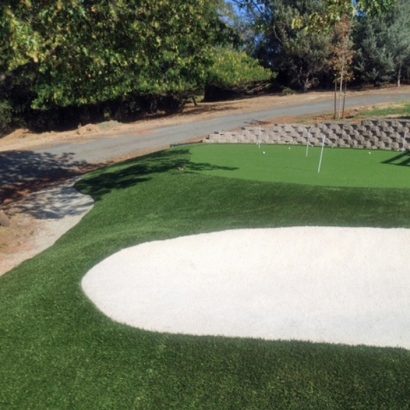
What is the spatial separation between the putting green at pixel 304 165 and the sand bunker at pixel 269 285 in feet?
10.4

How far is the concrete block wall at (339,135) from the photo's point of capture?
17500 mm

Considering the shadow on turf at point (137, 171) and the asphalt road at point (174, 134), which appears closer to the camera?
the shadow on turf at point (137, 171)

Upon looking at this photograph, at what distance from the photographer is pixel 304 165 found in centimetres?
1419

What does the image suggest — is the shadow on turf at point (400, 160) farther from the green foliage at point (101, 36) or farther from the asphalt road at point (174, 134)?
the asphalt road at point (174, 134)

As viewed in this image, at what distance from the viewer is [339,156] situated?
1567 centimetres

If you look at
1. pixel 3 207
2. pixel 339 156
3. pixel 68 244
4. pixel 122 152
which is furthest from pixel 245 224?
pixel 122 152

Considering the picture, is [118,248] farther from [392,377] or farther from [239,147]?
[239,147]

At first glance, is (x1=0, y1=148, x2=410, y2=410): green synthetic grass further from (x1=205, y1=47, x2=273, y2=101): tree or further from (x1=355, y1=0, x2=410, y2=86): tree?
(x1=355, y1=0, x2=410, y2=86): tree

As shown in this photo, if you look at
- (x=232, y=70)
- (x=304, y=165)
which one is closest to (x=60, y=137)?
(x=232, y=70)

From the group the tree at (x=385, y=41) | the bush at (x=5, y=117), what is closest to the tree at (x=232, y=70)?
the tree at (x=385, y=41)

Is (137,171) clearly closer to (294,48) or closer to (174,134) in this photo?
(174,134)

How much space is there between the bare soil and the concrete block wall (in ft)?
19.6

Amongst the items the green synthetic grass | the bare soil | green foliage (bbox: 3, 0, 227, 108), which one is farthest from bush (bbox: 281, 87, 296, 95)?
the green synthetic grass

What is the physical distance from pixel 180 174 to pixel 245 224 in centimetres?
458
